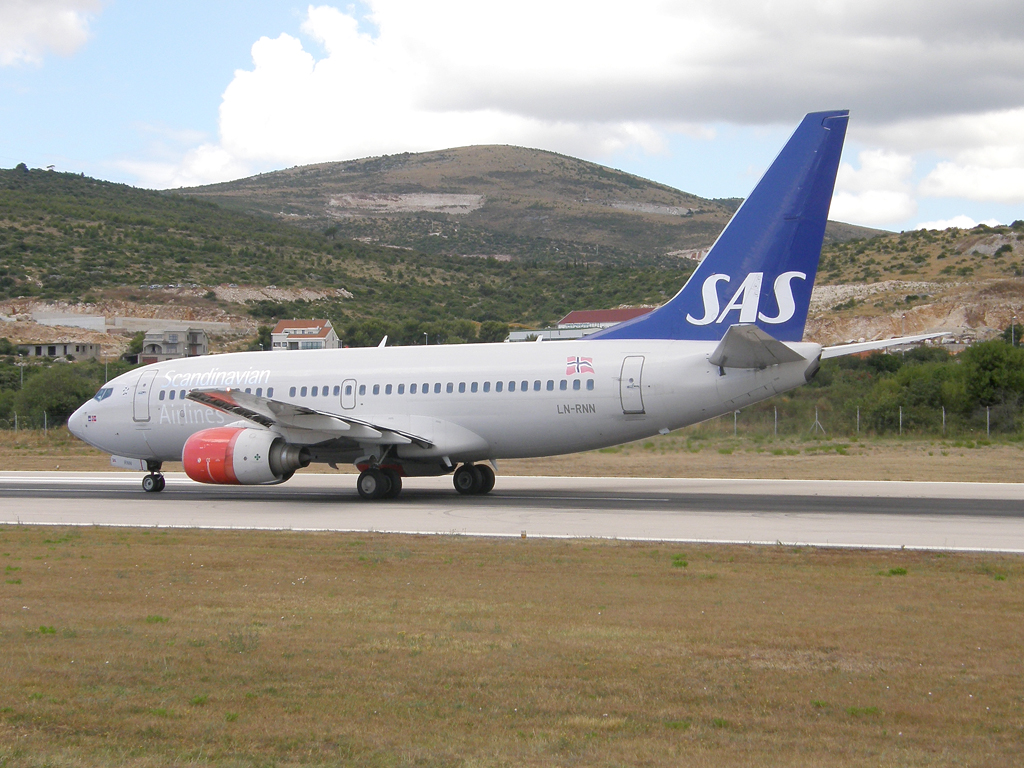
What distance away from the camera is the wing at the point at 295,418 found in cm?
Answer: 2197

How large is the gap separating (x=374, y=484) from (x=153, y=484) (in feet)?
24.1

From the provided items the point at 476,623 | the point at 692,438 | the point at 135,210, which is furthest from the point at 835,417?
the point at 135,210

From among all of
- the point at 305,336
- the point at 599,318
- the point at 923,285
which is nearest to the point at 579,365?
the point at 305,336

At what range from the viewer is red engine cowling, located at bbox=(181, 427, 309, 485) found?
2239 centimetres

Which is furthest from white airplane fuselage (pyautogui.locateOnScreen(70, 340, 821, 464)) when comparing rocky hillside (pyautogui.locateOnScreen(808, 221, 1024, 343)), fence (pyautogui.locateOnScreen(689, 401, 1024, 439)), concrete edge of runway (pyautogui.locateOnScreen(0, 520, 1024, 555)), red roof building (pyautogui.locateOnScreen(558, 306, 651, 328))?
rocky hillside (pyautogui.locateOnScreen(808, 221, 1024, 343))

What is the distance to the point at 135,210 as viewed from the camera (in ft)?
361

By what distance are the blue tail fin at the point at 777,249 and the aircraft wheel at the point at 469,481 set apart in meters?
6.35

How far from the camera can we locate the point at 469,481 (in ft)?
81.5

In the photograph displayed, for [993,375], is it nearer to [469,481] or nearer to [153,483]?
[469,481]

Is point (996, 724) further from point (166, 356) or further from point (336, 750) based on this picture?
point (166, 356)

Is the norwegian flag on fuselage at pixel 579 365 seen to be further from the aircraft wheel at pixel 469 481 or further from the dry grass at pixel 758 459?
the dry grass at pixel 758 459

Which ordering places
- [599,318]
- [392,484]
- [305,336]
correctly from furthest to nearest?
[599,318]
[305,336]
[392,484]

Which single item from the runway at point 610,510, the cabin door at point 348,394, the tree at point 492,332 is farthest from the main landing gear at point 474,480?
the tree at point 492,332

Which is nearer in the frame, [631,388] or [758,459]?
[631,388]
